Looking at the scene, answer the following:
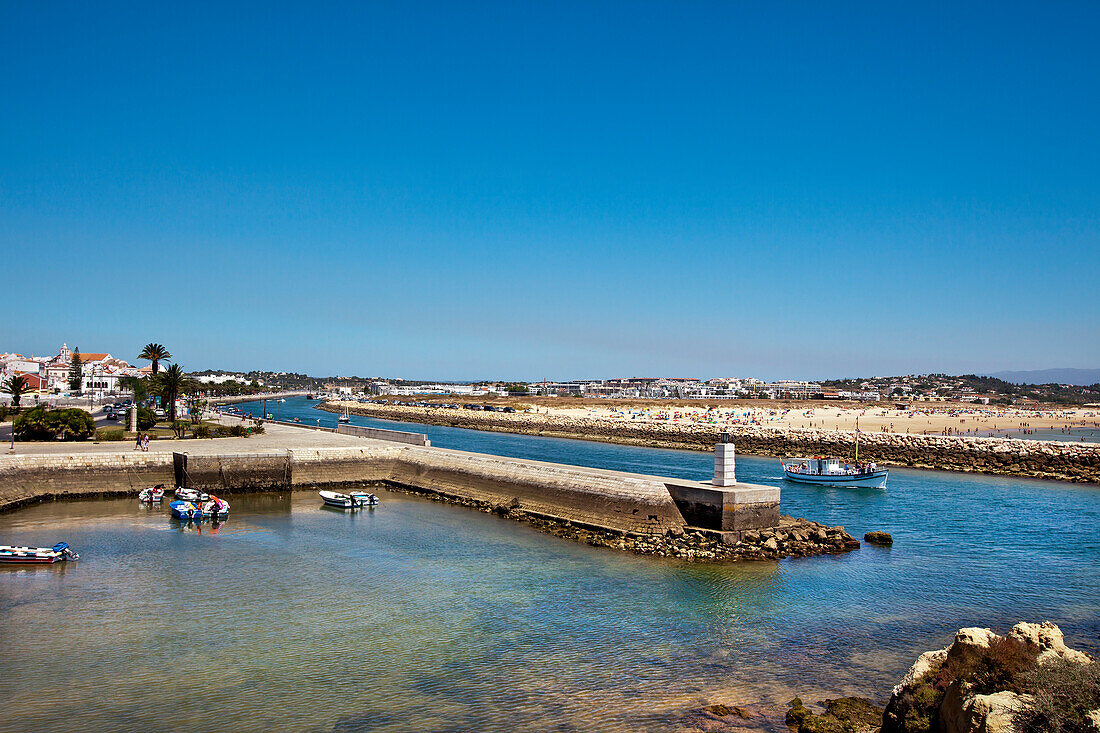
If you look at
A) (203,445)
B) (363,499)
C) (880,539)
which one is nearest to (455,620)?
(363,499)

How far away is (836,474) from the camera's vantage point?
159ft

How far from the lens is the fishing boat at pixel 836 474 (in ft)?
153

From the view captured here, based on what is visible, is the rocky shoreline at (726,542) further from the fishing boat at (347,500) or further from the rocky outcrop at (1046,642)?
the rocky outcrop at (1046,642)

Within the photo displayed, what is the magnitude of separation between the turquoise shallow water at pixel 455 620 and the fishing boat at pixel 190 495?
4.53ft

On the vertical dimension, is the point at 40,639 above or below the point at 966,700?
below

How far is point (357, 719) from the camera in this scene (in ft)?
41.4

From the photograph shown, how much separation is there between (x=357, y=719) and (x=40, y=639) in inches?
361

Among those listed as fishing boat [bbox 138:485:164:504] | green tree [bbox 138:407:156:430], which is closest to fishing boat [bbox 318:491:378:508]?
fishing boat [bbox 138:485:164:504]

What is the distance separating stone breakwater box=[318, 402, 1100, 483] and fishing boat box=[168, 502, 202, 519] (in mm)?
53191

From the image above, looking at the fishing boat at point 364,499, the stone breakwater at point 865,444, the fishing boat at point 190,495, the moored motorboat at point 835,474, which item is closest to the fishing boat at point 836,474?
the moored motorboat at point 835,474

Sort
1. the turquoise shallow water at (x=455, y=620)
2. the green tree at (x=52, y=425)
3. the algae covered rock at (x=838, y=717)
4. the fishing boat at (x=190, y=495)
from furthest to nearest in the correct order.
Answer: the green tree at (x=52, y=425)
the fishing boat at (x=190, y=495)
the turquoise shallow water at (x=455, y=620)
the algae covered rock at (x=838, y=717)

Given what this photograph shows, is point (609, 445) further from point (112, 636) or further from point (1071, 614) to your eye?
point (112, 636)

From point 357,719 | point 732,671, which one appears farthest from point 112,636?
point 732,671

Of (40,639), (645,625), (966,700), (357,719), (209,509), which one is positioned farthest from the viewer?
(209,509)
